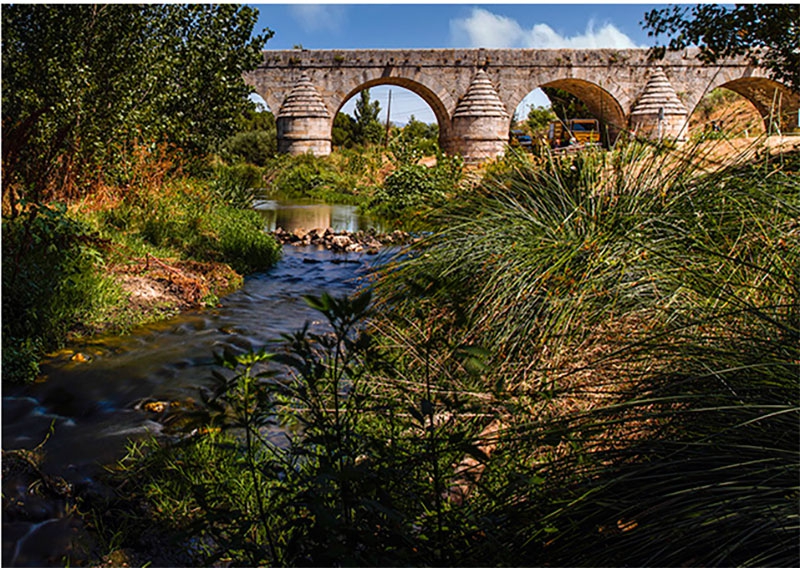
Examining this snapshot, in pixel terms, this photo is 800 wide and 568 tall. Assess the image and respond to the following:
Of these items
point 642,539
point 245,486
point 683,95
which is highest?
point 683,95

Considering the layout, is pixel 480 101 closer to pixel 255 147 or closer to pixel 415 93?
pixel 415 93

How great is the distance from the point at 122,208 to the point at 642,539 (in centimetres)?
659

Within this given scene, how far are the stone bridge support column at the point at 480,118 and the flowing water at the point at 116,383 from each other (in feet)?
60.0

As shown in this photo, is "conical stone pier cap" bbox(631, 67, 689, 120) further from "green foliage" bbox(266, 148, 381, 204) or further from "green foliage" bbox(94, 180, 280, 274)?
"green foliage" bbox(94, 180, 280, 274)

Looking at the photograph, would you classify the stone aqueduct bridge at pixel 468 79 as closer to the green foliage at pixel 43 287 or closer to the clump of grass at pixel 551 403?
the green foliage at pixel 43 287

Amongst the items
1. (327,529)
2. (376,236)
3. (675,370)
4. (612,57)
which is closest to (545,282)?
(675,370)

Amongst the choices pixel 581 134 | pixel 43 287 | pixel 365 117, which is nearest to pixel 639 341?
pixel 43 287

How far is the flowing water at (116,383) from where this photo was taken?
2.88 meters

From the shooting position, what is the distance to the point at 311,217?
43.5ft

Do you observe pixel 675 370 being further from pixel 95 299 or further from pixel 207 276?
pixel 207 276

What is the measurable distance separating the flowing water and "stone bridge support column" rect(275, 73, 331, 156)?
18.0m

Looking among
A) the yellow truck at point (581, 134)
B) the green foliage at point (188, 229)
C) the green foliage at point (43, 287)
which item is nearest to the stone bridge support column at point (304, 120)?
the green foliage at point (188, 229)

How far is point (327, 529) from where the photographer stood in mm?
1407

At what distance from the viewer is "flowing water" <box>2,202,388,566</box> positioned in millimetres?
2883
